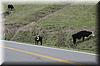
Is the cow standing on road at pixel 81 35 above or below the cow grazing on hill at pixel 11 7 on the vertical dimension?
below

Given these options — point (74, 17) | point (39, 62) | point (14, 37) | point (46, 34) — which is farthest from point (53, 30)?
point (39, 62)

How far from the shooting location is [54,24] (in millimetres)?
27469

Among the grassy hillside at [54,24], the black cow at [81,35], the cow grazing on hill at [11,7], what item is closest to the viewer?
the black cow at [81,35]

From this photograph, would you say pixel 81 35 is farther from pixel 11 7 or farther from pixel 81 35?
pixel 11 7

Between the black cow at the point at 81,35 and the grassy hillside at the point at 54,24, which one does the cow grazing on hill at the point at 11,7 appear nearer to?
the grassy hillside at the point at 54,24

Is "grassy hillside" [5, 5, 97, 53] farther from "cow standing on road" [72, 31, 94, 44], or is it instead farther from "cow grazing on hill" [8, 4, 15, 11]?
"cow grazing on hill" [8, 4, 15, 11]

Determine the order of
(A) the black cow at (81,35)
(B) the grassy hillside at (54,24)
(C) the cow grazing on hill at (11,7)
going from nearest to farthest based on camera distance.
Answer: (A) the black cow at (81,35)
(B) the grassy hillside at (54,24)
(C) the cow grazing on hill at (11,7)

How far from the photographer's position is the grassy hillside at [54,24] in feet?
74.8

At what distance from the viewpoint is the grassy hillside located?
74.8 feet

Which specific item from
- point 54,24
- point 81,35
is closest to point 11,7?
point 54,24

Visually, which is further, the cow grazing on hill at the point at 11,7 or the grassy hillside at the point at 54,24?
the cow grazing on hill at the point at 11,7

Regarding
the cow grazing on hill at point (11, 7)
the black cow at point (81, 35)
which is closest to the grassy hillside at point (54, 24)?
the black cow at point (81, 35)

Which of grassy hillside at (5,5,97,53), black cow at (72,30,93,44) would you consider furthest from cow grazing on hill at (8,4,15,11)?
black cow at (72,30,93,44)

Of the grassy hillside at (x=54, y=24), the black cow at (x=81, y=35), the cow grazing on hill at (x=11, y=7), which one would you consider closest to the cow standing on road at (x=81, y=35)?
the black cow at (x=81, y=35)
